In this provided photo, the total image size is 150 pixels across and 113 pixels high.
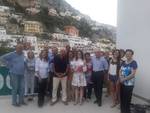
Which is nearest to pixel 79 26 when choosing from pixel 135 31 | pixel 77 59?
pixel 135 31

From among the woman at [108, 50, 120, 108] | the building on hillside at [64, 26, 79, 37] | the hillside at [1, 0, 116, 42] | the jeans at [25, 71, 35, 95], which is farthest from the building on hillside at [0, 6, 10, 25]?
the woman at [108, 50, 120, 108]

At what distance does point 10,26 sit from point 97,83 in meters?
3.30

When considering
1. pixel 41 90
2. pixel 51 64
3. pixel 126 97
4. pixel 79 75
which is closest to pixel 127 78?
pixel 126 97

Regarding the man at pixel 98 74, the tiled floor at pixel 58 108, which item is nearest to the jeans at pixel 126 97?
the tiled floor at pixel 58 108

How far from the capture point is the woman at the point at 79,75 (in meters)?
7.89

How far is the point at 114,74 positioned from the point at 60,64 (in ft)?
4.13

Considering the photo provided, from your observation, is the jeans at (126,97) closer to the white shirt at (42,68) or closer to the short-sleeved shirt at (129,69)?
the short-sleeved shirt at (129,69)

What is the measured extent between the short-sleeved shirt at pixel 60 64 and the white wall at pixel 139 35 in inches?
80.0

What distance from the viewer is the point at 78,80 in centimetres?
793

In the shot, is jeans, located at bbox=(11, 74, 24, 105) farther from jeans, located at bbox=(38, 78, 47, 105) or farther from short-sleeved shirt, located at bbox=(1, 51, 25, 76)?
jeans, located at bbox=(38, 78, 47, 105)

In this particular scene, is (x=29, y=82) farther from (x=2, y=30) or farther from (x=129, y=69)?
(x=129, y=69)

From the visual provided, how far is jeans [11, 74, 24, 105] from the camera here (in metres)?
7.54

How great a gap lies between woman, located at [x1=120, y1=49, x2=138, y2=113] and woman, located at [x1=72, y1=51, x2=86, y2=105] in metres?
1.25

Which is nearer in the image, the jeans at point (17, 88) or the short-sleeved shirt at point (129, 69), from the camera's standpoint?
the short-sleeved shirt at point (129, 69)
